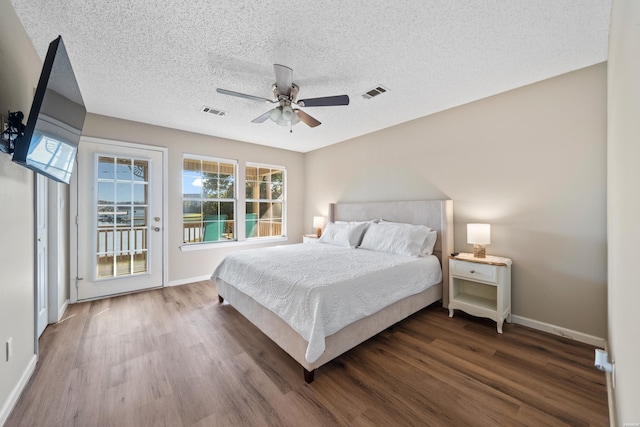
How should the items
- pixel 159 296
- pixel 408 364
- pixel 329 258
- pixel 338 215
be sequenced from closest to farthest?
pixel 408 364, pixel 329 258, pixel 159 296, pixel 338 215

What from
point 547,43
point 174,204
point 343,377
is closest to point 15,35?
point 174,204

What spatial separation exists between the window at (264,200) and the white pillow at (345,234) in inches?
63.9

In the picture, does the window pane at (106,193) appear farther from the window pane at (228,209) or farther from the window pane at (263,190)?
the window pane at (263,190)

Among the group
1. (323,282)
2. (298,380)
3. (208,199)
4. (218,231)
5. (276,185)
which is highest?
(276,185)

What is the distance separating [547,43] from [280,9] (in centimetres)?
213

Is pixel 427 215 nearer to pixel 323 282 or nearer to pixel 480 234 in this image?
pixel 480 234

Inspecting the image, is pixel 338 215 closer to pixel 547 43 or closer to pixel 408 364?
pixel 408 364

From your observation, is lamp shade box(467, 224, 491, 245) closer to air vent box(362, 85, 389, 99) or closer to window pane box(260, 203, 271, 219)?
air vent box(362, 85, 389, 99)

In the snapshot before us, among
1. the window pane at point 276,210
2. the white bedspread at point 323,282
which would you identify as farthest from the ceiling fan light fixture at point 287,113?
the window pane at point 276,210

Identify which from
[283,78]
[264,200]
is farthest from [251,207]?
[283,78]

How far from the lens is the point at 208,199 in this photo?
4527 millimetres

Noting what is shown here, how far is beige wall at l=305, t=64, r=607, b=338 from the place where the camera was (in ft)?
7.62

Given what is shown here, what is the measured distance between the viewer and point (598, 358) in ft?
5.27

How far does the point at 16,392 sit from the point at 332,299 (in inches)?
→ 85.9
